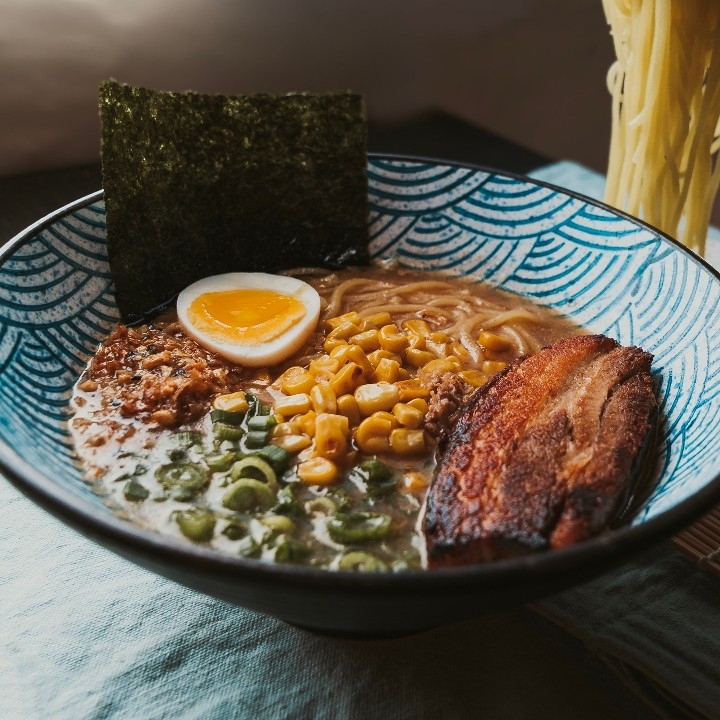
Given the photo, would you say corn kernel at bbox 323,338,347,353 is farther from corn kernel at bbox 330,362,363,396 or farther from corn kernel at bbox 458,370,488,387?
corn kernel at bbox 458,370,488,387

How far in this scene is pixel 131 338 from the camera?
2.22 m

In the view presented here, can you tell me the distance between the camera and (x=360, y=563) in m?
1.52

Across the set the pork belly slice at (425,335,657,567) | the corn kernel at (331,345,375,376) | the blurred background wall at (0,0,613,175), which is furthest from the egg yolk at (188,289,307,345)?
the blurred background wall at (0,0,613,175)

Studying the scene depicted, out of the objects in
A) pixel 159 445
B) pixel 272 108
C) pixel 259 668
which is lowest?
pixel 259 668

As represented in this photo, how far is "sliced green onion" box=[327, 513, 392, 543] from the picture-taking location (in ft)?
5.26

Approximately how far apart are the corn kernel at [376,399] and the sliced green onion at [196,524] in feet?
1.61

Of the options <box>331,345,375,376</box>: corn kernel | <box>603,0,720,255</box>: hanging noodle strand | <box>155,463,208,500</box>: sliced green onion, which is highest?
<box>603,0,720,255</box>: hanging noodle strand

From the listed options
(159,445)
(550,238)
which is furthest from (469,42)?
(159,445)

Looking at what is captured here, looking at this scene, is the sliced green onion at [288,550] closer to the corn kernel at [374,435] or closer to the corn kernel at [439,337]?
the corn kernel at [374,435]

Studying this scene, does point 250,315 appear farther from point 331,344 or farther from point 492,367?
point 492,367

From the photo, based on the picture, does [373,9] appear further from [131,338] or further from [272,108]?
[131,338]

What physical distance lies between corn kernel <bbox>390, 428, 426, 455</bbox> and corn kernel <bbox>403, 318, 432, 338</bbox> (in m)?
0.52

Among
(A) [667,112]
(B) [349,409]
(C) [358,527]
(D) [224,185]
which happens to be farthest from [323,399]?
(A) [667,112]

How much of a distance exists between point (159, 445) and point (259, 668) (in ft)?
1.93
